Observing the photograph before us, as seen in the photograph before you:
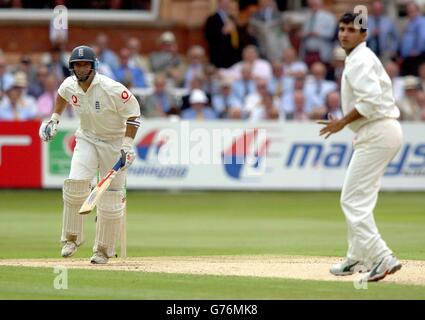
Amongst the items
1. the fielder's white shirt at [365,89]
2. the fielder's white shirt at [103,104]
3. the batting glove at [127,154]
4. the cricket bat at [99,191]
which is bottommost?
the cricket bat at [99,191]

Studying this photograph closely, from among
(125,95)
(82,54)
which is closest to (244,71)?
(125,95)

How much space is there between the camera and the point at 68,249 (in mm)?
12922

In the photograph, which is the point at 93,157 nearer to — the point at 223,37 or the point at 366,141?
the point at 366,141

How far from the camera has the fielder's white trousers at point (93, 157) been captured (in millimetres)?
12984

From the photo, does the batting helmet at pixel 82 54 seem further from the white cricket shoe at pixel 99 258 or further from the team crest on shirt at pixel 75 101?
the white cricket shoe at pixel 99 258

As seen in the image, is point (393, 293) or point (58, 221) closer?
point (393, 293)

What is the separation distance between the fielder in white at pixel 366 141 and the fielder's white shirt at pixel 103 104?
2674 millimetres

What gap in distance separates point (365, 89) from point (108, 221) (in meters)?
3.36

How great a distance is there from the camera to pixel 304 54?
27109 mm

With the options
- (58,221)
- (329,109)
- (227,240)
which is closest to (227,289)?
(227,240)

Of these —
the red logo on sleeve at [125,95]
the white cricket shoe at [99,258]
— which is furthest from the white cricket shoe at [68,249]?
the red logo on sleeve at [125,95]

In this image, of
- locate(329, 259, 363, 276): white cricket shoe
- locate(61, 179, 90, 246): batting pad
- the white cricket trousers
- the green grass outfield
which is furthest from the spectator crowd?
the white cricket trousers
